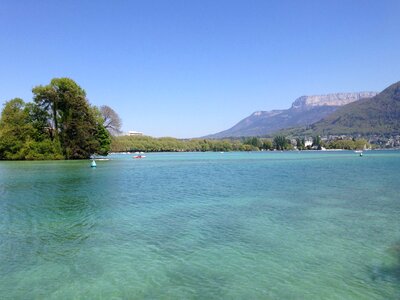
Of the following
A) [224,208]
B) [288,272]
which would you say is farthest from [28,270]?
[224,208]

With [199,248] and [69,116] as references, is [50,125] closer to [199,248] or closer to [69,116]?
[69,116]

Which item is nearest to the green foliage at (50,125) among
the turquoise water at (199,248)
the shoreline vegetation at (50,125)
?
the shoreline vegetation at (50,125)

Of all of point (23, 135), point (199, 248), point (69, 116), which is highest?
point (69, 116)

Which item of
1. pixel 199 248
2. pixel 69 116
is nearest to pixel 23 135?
pixel 69 116

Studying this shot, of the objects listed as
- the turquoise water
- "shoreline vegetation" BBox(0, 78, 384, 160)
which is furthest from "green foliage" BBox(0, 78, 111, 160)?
the turquoise water

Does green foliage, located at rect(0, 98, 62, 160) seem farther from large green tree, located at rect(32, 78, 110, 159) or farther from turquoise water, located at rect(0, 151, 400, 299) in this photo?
turquoise water, located at rect(0, 151, 400, 299)

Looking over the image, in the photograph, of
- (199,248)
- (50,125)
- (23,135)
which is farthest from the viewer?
(50,125)

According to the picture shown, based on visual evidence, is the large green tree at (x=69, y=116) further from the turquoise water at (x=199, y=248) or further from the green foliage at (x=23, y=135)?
the turquoise water at (x=199, y=248)

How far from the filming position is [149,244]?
14.5m

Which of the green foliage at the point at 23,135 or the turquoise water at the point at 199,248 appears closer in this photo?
the turquoise water at the point at 199,248

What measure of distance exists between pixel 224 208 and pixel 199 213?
241 centimetres

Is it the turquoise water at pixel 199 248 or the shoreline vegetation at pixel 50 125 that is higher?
the shoreline vegetation at pixel 50 125

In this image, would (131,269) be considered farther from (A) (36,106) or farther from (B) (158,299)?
(A) (36,106)

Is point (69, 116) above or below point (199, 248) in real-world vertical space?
above
